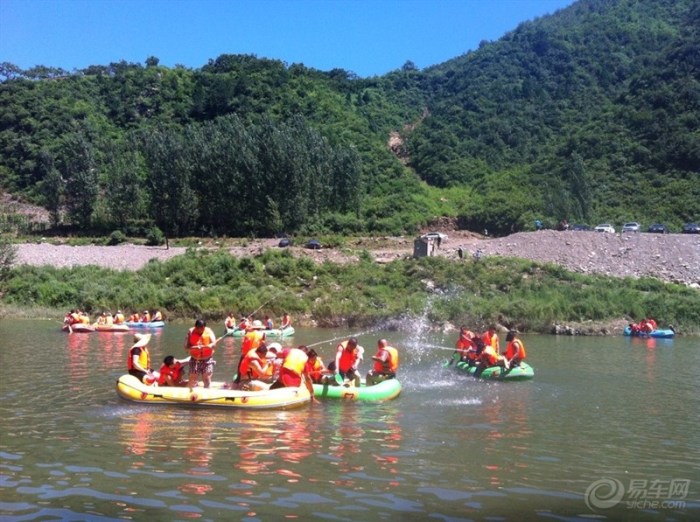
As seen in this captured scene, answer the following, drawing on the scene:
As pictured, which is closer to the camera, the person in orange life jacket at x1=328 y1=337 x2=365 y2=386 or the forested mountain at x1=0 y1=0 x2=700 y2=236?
the person in orange life jacket at x1=328 y1=337 x2=365 y2=386

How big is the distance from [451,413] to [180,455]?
20.1 feet

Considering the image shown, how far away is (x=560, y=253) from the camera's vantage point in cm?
5156

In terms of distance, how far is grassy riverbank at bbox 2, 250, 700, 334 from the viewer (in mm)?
38375

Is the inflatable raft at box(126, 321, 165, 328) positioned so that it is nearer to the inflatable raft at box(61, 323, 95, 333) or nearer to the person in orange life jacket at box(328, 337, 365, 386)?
the inflatable raft at box(61, 323, 95, 333)

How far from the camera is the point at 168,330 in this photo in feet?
114

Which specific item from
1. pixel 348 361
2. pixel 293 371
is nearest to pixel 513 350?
pixel 348 361

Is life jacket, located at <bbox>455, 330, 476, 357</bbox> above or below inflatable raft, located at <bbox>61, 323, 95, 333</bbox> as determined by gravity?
above

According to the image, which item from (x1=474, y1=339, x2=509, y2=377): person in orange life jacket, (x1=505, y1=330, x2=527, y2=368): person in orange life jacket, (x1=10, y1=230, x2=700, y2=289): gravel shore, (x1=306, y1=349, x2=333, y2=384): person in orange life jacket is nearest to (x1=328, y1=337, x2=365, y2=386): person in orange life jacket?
(x1=306, y1=349, x2=333, y2=384): person in orange life jacket

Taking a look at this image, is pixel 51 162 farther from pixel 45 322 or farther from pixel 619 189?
pixel 619 189

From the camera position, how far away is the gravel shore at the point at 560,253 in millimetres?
49344

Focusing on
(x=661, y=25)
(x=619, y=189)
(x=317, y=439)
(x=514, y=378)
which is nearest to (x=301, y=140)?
(x=619, y=189)

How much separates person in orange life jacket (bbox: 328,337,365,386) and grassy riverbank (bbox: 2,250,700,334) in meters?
19.6

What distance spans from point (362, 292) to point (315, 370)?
2594 cm

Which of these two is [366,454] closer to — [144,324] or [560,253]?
[144,324]
